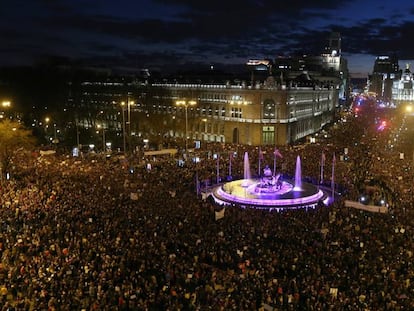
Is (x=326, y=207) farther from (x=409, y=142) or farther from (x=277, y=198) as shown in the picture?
(x=409, y=142)

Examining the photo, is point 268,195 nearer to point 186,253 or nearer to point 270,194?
point 270,194

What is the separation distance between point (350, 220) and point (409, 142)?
1799 inches

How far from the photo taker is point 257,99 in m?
69.6

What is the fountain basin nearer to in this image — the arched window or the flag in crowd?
the flag in crowd

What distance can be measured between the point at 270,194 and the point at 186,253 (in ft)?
47.8

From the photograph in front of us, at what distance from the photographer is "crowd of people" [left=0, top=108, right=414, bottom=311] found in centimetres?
1545

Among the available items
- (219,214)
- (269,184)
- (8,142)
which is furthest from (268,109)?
(219,214)

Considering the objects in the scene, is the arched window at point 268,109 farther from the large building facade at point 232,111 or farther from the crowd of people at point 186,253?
the crowd of people at point 186,253

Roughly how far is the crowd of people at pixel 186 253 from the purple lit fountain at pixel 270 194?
3.94m

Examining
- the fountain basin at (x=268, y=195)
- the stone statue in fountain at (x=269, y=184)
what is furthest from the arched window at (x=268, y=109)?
the stone statue in fountain at (x=269, y=184)

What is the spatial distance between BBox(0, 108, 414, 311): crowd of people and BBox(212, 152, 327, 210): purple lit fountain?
3938mm

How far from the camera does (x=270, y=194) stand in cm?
3297

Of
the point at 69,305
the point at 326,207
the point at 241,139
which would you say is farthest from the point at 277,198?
the point at 241,139

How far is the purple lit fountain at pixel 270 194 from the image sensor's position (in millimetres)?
31156
